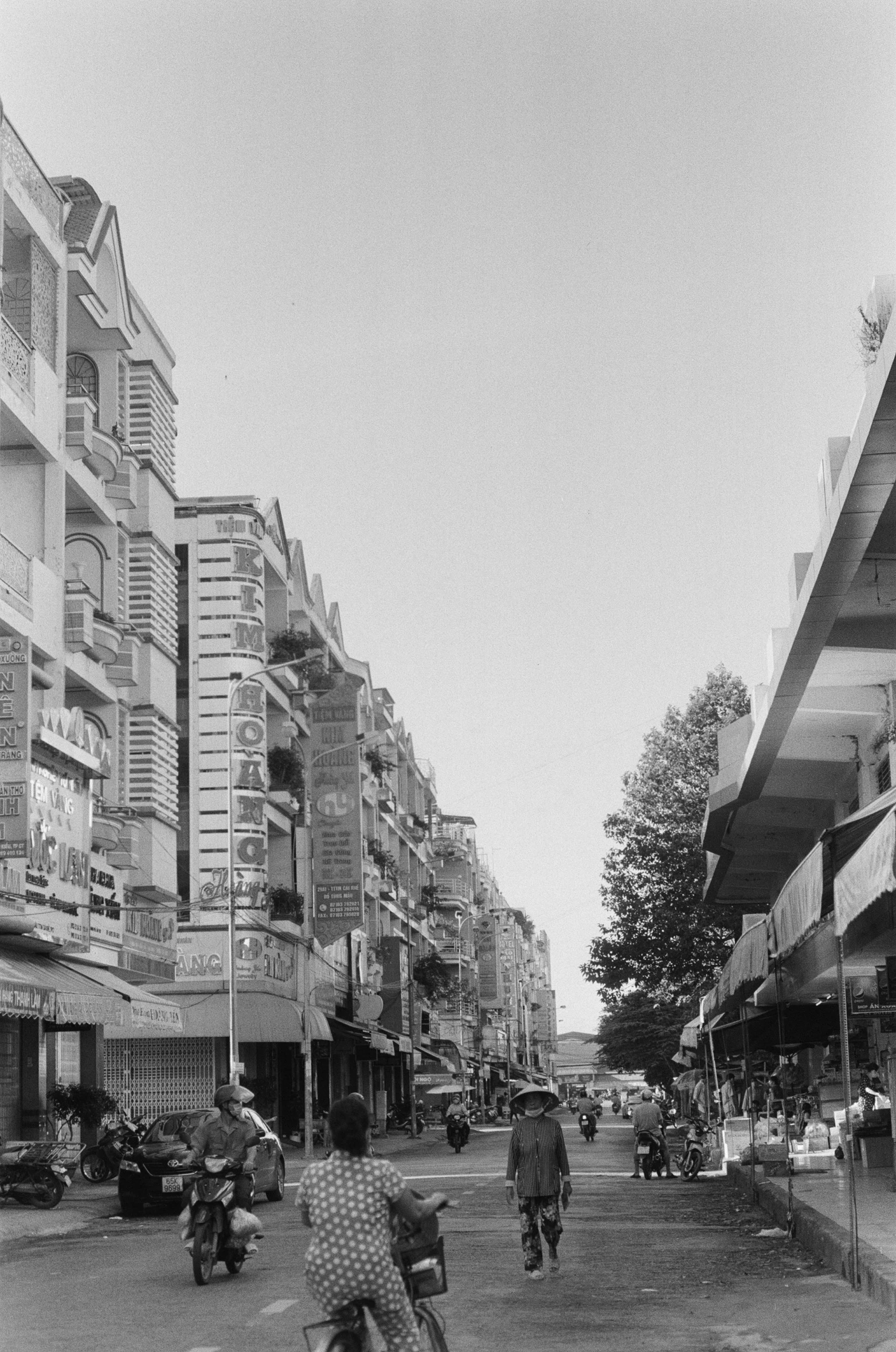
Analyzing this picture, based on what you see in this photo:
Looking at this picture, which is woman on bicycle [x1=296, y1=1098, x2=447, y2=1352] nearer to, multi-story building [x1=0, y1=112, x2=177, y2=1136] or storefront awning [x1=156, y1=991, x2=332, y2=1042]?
multi-story building [x1=0, y1=112, x2=177, y2=1136]

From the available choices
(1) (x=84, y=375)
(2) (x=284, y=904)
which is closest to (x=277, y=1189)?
(1) (x=84, y=375)

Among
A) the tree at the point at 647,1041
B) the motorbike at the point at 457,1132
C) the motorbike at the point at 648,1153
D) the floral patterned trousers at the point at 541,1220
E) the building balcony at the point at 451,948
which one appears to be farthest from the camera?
the building balcony at the point at 451,948

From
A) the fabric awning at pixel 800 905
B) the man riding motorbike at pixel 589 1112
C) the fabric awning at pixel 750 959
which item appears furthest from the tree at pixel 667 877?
the fabric awning at pixel 800 905

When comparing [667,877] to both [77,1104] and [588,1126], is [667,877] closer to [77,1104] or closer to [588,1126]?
[588,1126]

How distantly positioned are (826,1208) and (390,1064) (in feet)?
198

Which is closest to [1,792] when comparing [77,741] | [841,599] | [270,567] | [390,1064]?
[77,741]

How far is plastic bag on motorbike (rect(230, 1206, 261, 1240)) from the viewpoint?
1387cm

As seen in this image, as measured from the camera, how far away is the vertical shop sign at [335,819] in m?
47.9

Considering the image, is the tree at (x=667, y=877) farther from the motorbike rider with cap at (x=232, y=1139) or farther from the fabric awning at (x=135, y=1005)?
the motorbike rider with cap at (x=232, y=1139)

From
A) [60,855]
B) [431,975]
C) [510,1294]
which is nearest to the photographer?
[510,1294]

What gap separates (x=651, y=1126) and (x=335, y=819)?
2109 cm

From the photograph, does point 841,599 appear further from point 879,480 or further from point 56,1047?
point 56,1047

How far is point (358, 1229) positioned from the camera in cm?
638

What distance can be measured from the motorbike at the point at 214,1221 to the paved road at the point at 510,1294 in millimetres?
179
